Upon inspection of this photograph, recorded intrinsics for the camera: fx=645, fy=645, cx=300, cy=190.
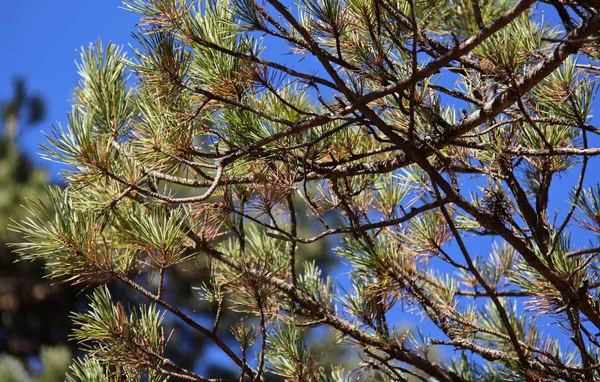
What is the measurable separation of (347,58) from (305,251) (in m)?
2.06

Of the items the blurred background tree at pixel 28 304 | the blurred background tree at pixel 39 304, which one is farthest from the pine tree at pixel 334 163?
the blurred background tree at pixel 28 304

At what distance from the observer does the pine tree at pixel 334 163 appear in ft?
2.61

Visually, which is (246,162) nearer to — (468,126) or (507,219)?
(468,126)

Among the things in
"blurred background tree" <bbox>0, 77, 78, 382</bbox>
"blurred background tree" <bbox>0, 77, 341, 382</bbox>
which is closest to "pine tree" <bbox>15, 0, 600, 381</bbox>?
"blurred background tree" <bbox>0, 77, 341, 382</bbox>

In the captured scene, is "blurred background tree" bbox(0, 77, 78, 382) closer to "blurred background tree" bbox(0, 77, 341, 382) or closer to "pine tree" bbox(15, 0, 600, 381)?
"blurred background tree" bbox(0, 77, 341, 382)

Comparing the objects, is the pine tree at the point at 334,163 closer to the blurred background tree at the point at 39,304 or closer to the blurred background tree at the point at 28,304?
the blurred background tree at the point at 39,304

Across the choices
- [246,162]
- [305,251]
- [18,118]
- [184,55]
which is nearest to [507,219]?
[246,162]

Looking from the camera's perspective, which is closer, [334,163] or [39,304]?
[334,163]

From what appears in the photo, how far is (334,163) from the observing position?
0.88 m

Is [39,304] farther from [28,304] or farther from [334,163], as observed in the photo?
[334,163]

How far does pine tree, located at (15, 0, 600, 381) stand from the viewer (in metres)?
0.79

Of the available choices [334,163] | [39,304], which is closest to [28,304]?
[39,304]

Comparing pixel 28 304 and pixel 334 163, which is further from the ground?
pixel 28 304

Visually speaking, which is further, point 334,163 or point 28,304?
point 28,304
